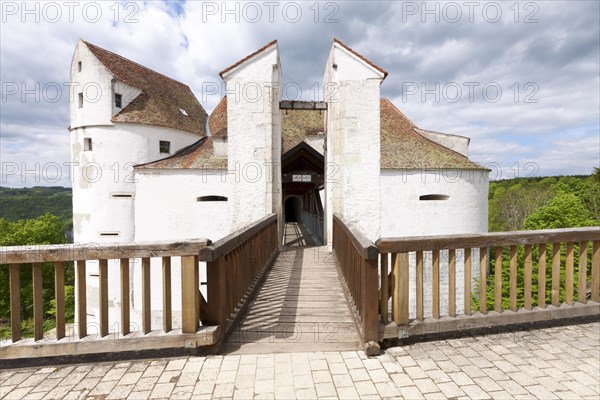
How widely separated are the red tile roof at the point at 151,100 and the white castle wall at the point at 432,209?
34.4 feet

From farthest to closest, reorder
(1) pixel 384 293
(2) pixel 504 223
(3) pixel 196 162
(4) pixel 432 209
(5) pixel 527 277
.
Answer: (2) pixel 504 223 → (3) pixel 196 162 → (4) pixel 432 209 → (5) pixel 527 277 → (1) pixel 384 293

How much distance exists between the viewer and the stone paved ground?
7.57 ft

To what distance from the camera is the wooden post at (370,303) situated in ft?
9.43

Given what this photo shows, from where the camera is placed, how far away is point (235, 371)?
2.60 meters

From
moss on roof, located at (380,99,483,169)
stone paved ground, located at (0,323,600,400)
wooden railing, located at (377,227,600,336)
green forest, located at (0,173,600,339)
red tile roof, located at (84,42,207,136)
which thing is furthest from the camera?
green forest, located at (0,173,600,339)

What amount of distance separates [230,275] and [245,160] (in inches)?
248

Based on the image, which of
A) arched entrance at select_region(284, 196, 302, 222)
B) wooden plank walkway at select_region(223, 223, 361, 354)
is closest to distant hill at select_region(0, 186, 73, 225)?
arched entrance at select_region(284, 196, 302, 222)

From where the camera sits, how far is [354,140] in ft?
30.3

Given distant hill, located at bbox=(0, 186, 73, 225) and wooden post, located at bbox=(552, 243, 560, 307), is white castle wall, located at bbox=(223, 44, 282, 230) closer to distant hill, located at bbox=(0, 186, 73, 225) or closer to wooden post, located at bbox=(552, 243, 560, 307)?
wooden post, located at bbox=(552, 243, 560, 307)

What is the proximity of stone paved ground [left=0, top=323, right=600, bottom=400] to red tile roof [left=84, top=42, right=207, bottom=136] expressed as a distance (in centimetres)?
1338

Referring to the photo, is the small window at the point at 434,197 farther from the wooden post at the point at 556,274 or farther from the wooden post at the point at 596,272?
the wooden post at the point at 556,274

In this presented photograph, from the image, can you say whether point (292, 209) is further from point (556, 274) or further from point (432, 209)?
point (556, 274)

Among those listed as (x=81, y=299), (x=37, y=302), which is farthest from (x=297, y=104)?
(x=37, y=302)

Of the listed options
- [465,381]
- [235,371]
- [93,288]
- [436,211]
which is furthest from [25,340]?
[93,288]
